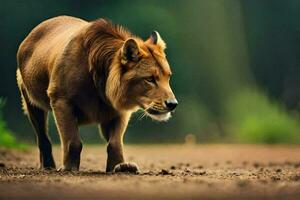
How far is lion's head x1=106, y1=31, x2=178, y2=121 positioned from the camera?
7273 mm

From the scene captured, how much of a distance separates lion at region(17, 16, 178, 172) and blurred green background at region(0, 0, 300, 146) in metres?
8.27

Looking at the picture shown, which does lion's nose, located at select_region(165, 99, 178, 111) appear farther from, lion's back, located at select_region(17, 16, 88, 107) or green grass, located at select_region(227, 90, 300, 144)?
green grass, located at select_region(227, 90, 300, 144)

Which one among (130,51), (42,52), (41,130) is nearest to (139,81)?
(130,51)

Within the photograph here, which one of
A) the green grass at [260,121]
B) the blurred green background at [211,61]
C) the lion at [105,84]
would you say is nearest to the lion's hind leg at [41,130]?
the lion at [105,84]

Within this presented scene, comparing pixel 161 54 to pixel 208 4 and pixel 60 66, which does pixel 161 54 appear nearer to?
pixel 60 66

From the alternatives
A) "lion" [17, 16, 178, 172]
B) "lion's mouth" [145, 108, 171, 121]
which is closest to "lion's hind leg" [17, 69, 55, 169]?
"lion" [17, 16, 178, 172]

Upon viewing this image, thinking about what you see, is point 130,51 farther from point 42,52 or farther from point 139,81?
point 42,52

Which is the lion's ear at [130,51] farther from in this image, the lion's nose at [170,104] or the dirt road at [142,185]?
the dirt road at [142,185]

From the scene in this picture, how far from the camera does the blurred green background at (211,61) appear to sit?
55.0ft

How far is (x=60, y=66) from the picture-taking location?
755 centimetres

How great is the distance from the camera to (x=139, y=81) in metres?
7.34

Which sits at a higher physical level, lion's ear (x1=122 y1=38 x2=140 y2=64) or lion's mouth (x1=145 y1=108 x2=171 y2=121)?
lion's ear (x1=122 y1=38 x2=140 y2=64)

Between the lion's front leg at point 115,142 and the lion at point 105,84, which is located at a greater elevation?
the lion at point 105,84

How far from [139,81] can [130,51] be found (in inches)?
10.3
